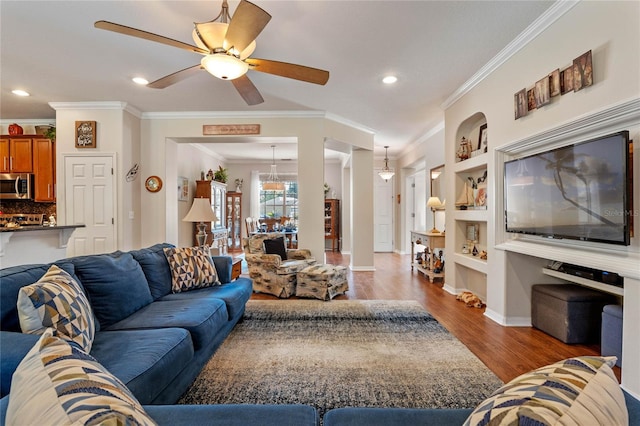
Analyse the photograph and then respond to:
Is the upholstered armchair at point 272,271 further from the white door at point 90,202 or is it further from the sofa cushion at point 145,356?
the sofa cushion at point 145,356

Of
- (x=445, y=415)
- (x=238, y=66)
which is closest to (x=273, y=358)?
(x=445, y=415)

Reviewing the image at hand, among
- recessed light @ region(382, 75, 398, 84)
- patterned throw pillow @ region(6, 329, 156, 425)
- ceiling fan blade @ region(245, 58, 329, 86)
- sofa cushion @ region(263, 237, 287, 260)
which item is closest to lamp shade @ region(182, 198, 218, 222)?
sofa cushion @ region(263, 237, 287, 260)

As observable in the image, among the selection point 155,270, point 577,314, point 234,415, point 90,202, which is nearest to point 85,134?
point 90,202

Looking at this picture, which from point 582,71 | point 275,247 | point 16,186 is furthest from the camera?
point 16,186

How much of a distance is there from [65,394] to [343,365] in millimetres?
1989

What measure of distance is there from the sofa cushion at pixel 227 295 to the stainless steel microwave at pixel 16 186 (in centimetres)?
417

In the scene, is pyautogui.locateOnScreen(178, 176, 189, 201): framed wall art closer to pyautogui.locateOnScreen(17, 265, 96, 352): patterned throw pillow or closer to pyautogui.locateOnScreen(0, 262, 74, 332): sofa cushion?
pyautogui.locateOnScreen(0, 262, 74, 332): sofa cushion

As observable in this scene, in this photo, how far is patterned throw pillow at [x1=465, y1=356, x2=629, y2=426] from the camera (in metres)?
0.56

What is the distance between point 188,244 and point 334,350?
15.9ft

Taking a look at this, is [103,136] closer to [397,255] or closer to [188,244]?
[188,244]

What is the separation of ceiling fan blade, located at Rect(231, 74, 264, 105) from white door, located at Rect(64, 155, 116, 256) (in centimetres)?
292

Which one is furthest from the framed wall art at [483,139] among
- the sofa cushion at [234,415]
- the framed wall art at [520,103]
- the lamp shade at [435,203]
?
the sofa cushion at [234,415]

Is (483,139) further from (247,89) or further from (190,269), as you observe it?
(190,269)

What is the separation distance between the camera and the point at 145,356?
5.00ft
